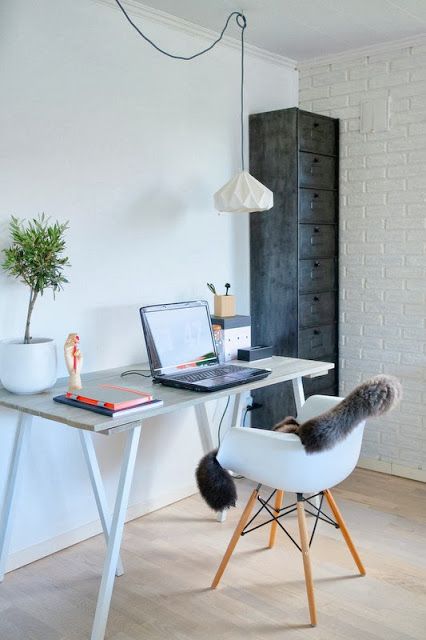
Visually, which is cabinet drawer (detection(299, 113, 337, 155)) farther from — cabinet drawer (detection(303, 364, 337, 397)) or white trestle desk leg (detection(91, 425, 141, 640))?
white trestle desk leg (detection(91, 425, 141, 640))

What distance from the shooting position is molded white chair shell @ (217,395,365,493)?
6.73ft

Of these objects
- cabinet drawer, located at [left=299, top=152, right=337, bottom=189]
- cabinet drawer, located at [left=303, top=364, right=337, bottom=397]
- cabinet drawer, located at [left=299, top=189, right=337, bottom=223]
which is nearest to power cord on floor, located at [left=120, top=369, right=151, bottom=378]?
cabinet drawer, located at [left=303, top=364, right=337, bottom=397]

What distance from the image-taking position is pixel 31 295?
7.60ft

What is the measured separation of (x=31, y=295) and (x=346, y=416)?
3.79 ft

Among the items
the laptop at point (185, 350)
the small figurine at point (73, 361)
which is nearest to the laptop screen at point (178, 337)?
the laptop at point (185, 350)

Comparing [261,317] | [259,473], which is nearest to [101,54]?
[261,317]

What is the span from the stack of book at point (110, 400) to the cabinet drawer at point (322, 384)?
1.41m

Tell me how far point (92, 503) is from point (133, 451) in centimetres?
86

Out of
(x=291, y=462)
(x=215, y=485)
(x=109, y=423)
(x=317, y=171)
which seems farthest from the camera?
(x=317, y=171)

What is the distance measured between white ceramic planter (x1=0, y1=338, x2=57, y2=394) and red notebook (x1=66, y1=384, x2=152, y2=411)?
0.14m

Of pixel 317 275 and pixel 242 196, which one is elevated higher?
pixel 242 196

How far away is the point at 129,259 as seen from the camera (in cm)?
286

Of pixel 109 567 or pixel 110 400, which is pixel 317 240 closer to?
pixel 110 400

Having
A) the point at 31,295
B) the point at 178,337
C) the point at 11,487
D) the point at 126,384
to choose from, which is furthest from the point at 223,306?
the point at 11,487
